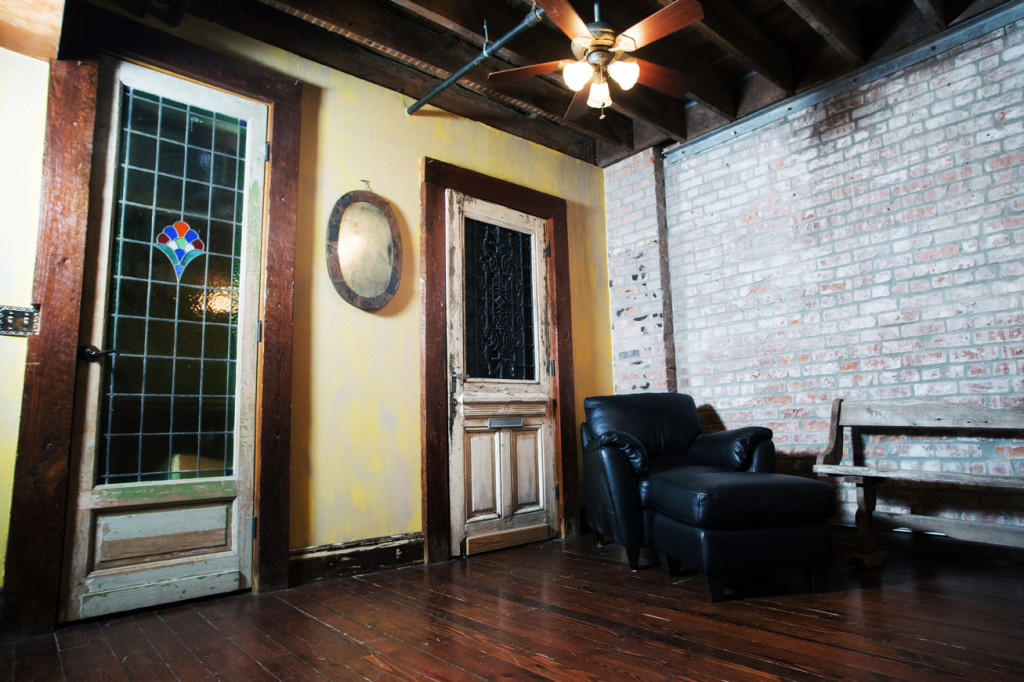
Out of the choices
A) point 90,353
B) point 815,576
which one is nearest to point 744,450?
point 815,576

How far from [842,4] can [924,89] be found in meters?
0.68

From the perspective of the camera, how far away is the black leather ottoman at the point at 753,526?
8.12 ft

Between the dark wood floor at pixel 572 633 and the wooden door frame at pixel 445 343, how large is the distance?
0.61 m

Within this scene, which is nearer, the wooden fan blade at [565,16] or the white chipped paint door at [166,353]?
the wooden fan blade at [565,16]

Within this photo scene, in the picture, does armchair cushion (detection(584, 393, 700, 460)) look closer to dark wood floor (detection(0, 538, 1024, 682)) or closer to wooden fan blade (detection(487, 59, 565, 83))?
dark wood floor (detection(0, 538, 1024, 682))

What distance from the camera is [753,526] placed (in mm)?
2523

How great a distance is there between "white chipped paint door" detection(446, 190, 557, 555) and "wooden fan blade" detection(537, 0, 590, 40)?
1.45m

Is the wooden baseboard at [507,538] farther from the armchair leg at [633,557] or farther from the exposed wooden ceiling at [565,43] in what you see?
the exposed wooden ceiling at [565,43]

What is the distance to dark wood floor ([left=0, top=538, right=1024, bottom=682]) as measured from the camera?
5.92 ft

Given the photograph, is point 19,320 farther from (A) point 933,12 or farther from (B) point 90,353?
(A) point 933,12

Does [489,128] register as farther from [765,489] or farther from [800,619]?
[800,619]

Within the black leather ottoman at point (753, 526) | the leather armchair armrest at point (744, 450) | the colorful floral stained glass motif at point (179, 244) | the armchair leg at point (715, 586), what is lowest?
the armchair leg at point (715, 586)

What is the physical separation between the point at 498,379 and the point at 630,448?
44.0 inches

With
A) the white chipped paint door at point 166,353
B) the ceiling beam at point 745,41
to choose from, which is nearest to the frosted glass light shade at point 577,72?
the ceiling beam at point 745,41
